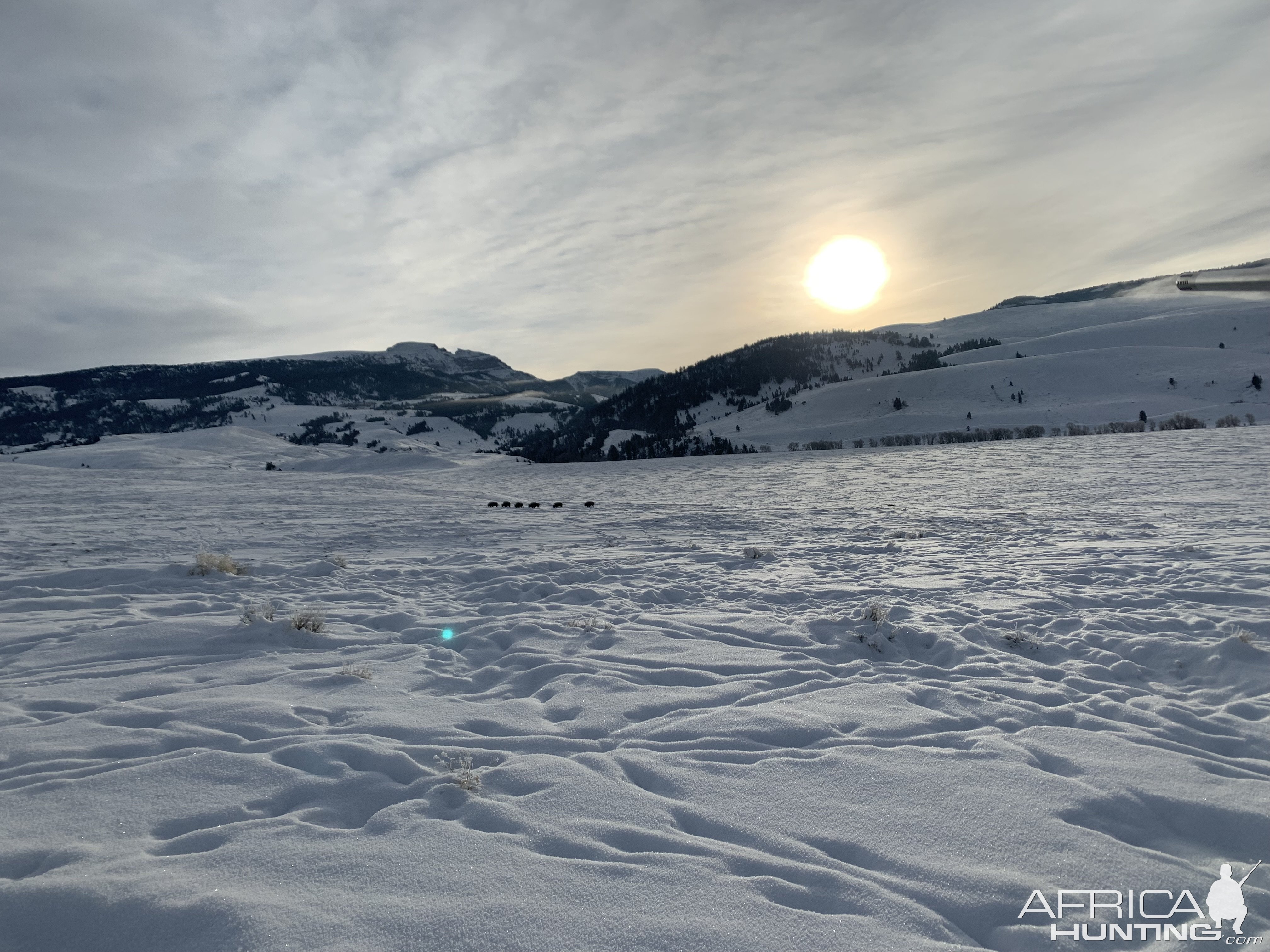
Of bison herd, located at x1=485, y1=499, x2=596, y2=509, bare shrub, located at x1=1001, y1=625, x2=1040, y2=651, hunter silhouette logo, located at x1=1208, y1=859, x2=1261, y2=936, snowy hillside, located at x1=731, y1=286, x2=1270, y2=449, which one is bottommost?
hunter silhouette logo, located at x1=1208, y1=859, x2=1261, y2=936

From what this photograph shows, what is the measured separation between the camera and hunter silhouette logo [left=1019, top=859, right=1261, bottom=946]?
2.74m

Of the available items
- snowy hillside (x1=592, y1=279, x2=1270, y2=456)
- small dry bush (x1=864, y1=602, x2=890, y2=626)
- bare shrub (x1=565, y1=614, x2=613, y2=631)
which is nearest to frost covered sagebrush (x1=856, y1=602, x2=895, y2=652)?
small dry bush (x1=864, y1=602, x2=890, y2=626)

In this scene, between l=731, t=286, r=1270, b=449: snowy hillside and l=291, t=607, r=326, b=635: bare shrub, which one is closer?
l=291, t=607, r=326, b=635: bare shrub

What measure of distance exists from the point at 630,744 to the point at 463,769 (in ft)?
3.80

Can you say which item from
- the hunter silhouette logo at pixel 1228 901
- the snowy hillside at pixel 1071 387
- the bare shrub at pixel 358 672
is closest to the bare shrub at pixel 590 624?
the bare shrub at pixel 358 672

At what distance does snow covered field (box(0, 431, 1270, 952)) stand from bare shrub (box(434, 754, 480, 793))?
0.06 meters

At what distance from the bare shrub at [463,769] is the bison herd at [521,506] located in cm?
1492

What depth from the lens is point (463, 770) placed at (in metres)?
3.82

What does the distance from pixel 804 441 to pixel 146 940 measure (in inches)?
2524

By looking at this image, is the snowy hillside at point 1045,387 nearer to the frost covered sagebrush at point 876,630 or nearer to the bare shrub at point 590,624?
the frost covered sagebrush at point 876,630

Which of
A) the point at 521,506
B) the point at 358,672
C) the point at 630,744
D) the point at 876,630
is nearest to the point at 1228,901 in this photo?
the point at 630,744

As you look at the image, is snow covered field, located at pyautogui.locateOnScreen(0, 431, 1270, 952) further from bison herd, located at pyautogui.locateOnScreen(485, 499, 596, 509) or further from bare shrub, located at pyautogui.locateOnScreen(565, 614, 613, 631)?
bison herd, located at pyautogui.locateOnScreen(485, 499, 596, 509)

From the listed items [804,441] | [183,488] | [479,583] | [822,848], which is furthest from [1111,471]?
[804,441]

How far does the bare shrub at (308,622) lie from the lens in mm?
6645
